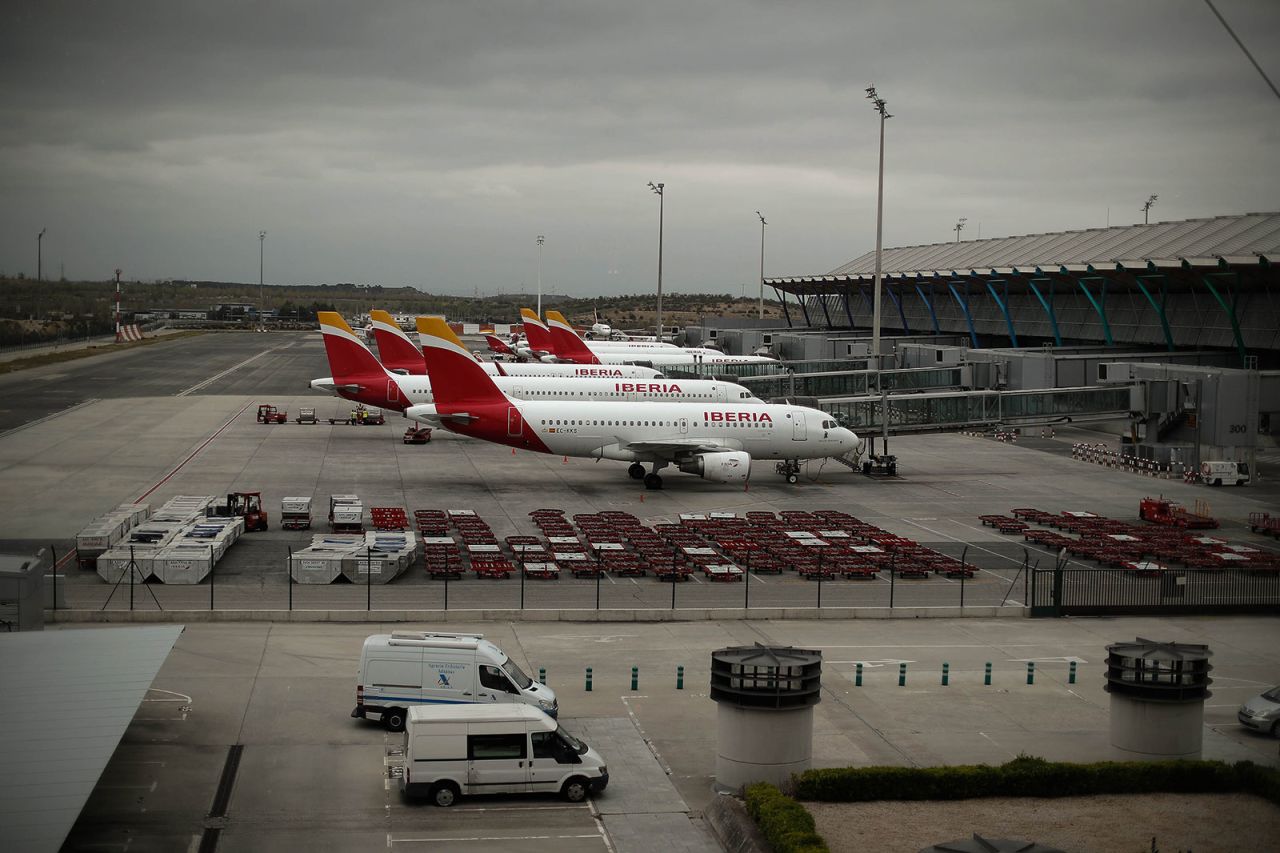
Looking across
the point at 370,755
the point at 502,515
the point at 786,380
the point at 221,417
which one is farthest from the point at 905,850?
the point at 221,417

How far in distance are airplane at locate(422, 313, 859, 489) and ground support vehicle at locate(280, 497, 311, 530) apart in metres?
12.9

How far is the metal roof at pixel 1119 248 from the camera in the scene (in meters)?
93.2

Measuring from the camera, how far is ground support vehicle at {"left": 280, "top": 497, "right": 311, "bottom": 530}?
53.1 meters

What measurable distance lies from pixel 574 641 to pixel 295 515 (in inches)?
805

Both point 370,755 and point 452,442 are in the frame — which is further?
point 452,442

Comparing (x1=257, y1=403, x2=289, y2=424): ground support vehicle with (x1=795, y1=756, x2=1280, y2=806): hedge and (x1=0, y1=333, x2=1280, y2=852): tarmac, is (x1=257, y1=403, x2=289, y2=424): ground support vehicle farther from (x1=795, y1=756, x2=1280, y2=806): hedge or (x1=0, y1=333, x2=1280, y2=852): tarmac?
(x1=795, y1=756, x2=1280, y2=806): hedge

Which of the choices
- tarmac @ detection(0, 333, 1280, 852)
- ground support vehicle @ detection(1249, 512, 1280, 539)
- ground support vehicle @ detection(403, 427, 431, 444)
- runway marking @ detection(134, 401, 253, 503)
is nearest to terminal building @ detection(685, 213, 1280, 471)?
tarmac @ detection(0, 333, 1280, 852)

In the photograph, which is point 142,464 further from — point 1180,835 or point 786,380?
point 1180,835

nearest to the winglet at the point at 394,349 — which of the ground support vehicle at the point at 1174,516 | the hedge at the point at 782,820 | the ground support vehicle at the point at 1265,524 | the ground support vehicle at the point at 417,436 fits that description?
the ground support vehicle at the point at 417,436

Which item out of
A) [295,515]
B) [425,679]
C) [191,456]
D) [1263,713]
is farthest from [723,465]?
[425,679]

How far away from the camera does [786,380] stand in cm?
9406

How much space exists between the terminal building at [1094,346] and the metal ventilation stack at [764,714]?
51469 millimetres

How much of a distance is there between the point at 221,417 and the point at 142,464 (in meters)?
25.6

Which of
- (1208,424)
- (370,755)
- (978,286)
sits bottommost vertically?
(370,755)
